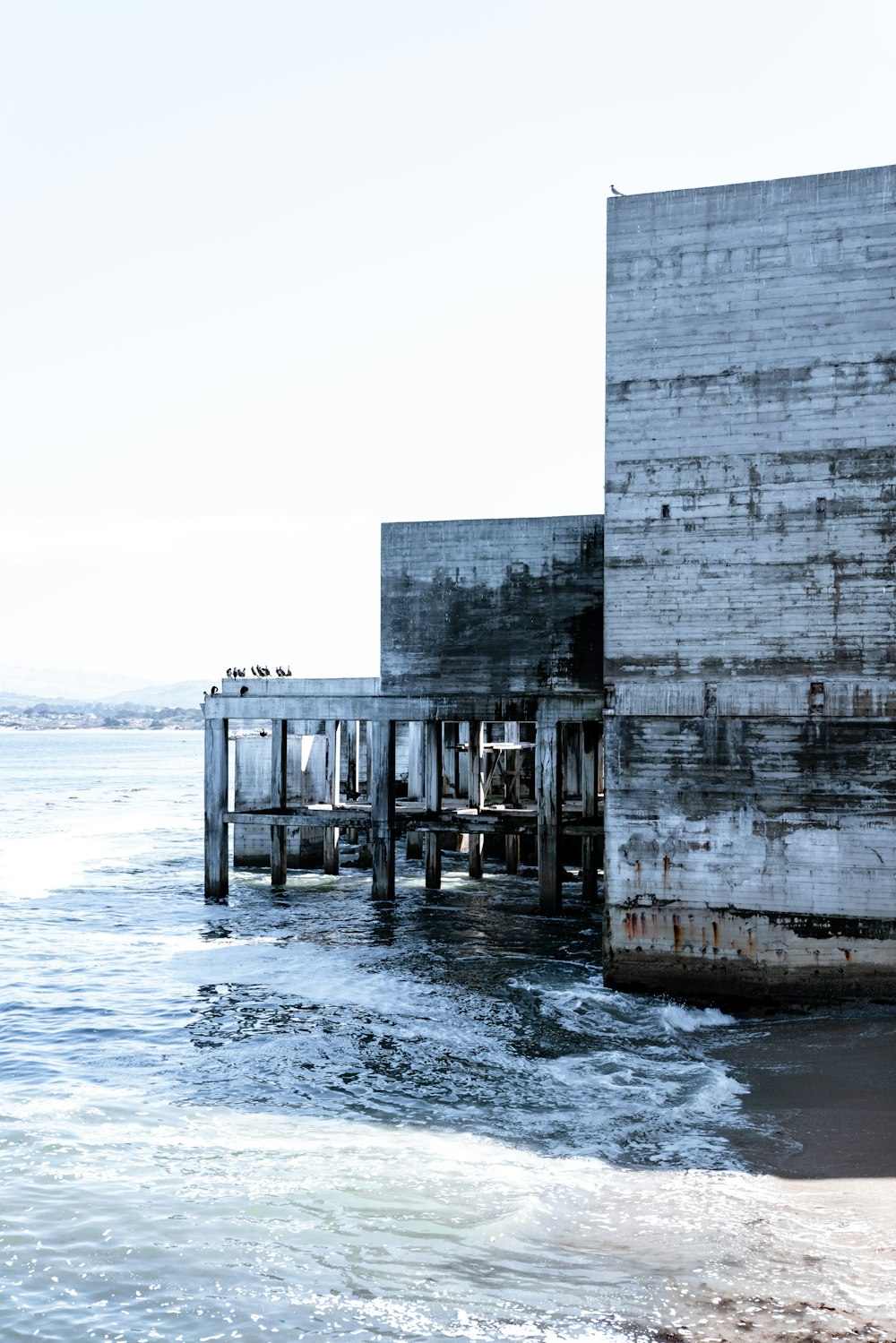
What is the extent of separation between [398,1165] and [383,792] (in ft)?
43.0

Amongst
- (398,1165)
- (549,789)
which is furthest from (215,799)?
(398,1165)

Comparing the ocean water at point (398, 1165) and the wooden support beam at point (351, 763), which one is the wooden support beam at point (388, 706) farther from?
the wooden support beam at point (351, 763)

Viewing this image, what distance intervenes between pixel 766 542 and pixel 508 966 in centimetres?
828

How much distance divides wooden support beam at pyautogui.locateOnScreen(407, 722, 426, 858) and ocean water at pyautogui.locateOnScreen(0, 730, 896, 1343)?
1188 cm

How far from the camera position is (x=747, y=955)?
596 inches

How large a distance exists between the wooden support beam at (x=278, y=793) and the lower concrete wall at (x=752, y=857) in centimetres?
1263

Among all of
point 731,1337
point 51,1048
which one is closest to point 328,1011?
point 51,1048

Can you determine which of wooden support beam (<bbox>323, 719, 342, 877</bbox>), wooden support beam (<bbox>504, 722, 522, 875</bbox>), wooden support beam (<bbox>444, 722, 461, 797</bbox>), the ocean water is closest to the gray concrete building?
the ocean water

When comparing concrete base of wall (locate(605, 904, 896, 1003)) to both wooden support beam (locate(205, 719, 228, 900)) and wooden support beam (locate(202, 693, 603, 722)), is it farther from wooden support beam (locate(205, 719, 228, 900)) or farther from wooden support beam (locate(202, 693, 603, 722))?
wooden support beam (locate(205, 719, 228, 900))

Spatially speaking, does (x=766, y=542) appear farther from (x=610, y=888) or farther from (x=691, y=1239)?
(x=691, y=1239)

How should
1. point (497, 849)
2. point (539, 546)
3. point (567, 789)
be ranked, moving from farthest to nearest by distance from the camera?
1. point (497, 849)
2. point (567, 789)
3. point (539, 546)

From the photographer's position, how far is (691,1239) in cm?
899

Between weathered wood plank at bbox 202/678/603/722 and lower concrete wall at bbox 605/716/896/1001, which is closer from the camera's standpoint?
lower concrete wall at bbox 605/716/896/1001

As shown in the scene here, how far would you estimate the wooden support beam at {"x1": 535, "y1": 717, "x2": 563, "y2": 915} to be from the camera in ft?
71.4
